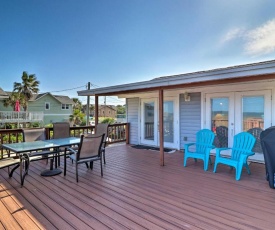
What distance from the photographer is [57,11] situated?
683 cm

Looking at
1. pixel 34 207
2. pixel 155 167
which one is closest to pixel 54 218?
pixel 34 207

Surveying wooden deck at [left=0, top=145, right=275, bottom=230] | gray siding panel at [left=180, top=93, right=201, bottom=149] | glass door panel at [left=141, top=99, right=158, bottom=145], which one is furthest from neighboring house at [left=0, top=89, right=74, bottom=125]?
wooden deck at [left=0, top=145, right=275, bottom=230]

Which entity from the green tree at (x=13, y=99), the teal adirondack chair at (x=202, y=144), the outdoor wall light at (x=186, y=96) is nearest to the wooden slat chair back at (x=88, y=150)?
the teal adirondack chair at (x=202, y=144)

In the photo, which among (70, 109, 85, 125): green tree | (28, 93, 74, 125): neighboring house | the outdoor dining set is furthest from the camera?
(70, 109, 85, 125): green tree

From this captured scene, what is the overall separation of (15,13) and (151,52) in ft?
18.8

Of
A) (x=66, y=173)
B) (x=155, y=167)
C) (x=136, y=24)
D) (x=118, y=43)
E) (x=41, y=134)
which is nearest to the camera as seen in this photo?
(x=66, y=173)

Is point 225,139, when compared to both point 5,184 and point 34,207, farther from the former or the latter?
point 5,184

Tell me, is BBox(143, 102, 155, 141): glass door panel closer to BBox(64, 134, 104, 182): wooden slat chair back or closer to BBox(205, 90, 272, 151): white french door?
BBox(205, 90, 272, 151): white french door

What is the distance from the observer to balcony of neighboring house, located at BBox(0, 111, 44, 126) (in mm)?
16422

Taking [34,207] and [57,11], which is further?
[57,11]

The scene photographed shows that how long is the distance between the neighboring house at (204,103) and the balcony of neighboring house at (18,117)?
14066mm

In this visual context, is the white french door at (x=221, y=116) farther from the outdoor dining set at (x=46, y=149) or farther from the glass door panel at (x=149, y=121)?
the outdoor dining set at (x=46, y=149)

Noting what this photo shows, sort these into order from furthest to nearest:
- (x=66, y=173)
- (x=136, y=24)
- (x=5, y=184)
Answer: (x=136, y=24) < (x=66, y=173) < (x=5, y=184)

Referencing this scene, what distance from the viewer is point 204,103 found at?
218 inches
